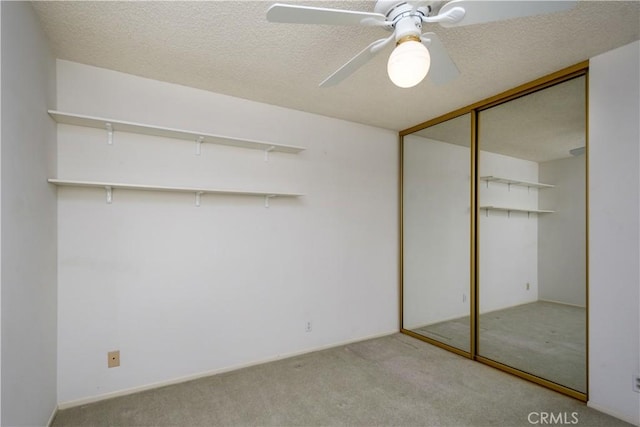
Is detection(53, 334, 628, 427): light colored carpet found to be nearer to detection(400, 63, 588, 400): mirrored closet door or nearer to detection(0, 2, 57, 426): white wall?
detection(400, 63, 588, 400): mirrored closet door

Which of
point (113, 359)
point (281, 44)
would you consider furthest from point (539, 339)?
point (113, 359)

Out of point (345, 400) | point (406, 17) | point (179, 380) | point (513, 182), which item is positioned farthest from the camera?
point (513, 182)

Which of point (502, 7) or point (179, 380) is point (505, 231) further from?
point (179, 380)

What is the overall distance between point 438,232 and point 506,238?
2.37ft

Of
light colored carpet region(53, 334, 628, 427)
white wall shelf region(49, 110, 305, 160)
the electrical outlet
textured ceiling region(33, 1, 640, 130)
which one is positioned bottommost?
light colored carpet region(53, 334, 628, 427)

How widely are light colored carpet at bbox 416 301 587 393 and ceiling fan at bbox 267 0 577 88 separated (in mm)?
2260

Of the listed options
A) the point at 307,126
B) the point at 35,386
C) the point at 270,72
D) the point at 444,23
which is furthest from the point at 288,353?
the point at 444,23

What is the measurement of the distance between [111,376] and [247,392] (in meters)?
1.04

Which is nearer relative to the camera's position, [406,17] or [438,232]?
[406,17]

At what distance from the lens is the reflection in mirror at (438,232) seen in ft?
10.7

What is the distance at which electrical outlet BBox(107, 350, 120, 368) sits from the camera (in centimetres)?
237

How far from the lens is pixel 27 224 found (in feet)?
5.54

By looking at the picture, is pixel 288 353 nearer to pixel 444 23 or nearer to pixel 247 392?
pixel 247 392

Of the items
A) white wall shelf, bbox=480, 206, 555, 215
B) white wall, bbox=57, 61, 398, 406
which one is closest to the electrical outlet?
white wall, bbox=57, 61, 398, 406
